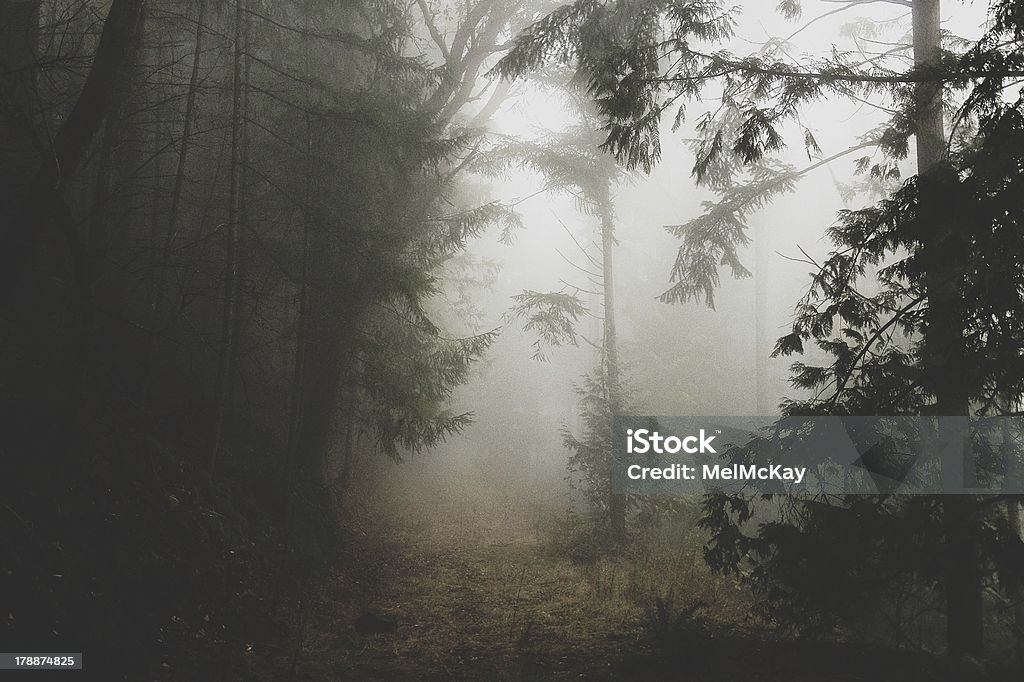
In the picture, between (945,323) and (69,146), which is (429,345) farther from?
(945,323)

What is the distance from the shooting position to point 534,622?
26.6 ft

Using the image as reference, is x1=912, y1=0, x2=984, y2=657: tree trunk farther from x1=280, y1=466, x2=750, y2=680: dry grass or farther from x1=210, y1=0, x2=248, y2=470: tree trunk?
x1=210, y1=0, x2=248, y2=470: tree trunk

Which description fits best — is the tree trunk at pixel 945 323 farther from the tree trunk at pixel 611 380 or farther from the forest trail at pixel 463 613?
the tree trunk at pixel 611 380

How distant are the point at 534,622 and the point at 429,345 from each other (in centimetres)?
551

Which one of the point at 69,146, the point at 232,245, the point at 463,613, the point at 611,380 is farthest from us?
the point at 611,380

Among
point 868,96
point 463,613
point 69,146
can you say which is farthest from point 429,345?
point 868,96

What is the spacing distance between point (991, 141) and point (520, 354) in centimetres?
3016

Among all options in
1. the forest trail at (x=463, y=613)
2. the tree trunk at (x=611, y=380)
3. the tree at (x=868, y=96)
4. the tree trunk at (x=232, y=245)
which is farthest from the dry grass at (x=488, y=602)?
the tree trunk at (x=232, y=245)

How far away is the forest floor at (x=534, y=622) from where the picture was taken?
5.60 meters

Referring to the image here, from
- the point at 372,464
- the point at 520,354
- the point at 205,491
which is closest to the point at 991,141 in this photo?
the point at 205,491

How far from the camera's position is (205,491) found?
7.71 m

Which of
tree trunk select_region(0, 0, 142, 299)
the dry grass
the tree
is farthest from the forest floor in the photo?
tree trunk select_region(0, 0, 142, 299)

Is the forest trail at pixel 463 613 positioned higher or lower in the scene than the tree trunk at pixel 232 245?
lower

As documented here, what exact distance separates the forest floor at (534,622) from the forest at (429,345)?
71 mm
